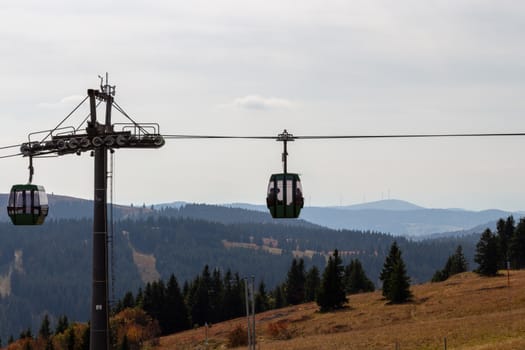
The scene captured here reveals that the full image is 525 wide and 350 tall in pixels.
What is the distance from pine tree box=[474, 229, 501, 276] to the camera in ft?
349

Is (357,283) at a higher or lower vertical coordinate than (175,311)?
higher

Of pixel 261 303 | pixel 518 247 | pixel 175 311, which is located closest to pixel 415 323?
pixel 518 247

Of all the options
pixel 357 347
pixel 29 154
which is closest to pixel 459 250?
pixel 357 347

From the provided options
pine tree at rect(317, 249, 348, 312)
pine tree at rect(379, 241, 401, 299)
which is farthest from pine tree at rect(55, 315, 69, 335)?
pine tree at rect(379, 241, 401, 299)

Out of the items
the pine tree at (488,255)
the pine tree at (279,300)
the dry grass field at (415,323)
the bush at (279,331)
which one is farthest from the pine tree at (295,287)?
the bush at (279,331)

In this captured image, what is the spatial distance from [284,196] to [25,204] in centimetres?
997

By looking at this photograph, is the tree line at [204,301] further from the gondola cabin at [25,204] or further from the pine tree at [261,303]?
the gondola cabin at [25,204]

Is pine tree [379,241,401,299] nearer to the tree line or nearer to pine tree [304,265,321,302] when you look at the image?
the tree line

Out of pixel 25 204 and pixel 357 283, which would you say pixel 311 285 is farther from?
pixel 25 204

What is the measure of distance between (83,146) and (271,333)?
63223mm

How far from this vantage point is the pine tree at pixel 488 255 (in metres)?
106

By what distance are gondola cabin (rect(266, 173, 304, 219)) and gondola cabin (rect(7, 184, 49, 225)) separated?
356 inches

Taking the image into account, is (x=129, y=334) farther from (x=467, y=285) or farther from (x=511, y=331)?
(x=511, y=331)

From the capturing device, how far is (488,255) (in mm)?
108188
